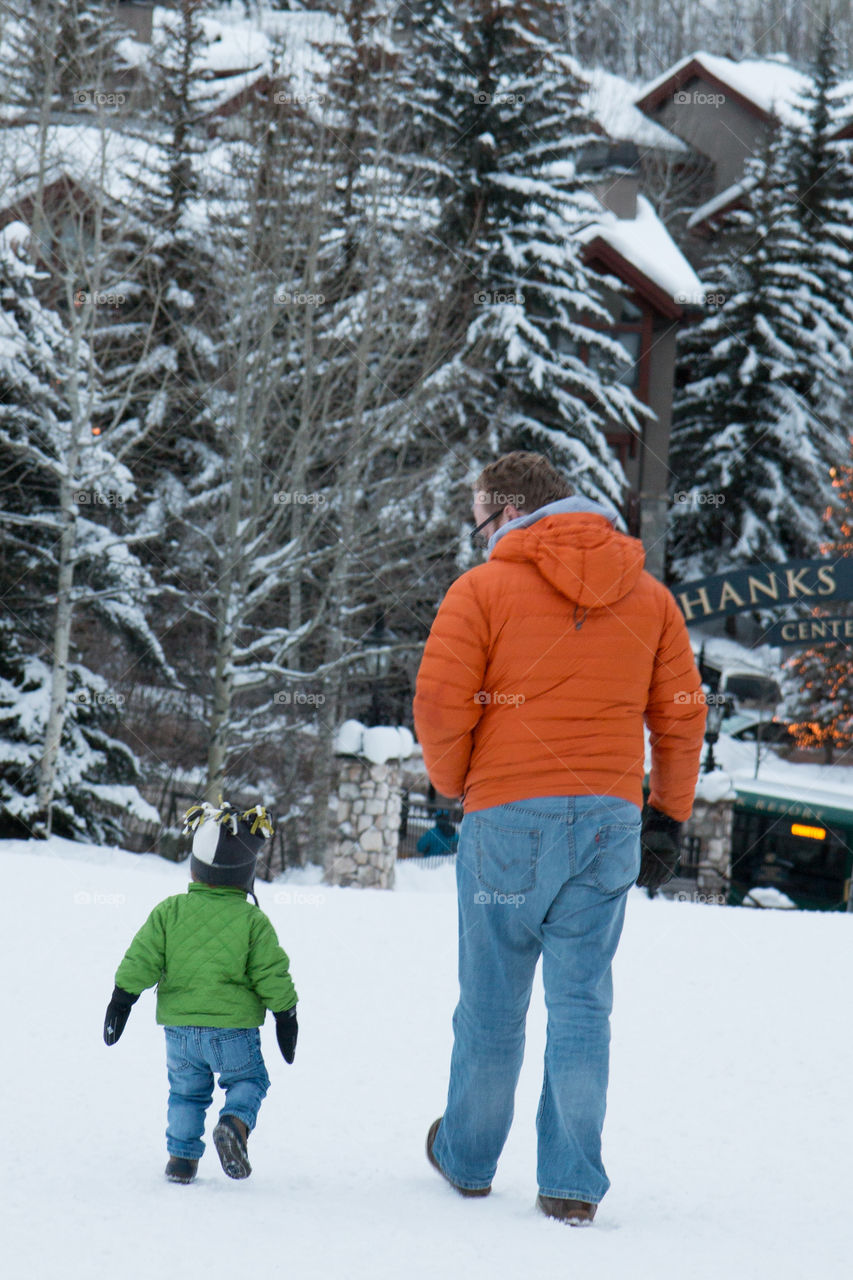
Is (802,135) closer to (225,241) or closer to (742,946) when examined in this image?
(225,241)

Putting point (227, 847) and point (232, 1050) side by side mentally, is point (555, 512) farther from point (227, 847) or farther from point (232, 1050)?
point (232, 1050)

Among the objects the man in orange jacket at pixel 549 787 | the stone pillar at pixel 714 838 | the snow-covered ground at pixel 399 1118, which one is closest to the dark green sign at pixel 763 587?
the stone pillar at pixel 714 838

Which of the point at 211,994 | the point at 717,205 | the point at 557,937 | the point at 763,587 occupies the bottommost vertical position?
the point at 211,994

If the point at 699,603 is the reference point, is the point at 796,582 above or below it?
above

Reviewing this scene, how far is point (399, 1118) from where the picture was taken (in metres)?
3.63

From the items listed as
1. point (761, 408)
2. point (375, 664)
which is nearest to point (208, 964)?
point (375, 664)

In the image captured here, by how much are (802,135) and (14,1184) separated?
31655mm

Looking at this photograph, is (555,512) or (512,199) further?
(512,199)

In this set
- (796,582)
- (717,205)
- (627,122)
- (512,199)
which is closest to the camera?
(796,582)

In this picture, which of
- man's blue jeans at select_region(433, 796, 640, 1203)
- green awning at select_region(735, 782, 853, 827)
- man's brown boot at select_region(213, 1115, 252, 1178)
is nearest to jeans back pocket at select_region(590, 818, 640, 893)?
man's blue jeans at select_region(433, 796, 640, 1203)

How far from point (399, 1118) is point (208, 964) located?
1085mm

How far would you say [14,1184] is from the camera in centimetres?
272

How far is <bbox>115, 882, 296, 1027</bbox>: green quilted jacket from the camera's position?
2859mm

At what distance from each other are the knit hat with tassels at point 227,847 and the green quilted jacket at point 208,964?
5cm
